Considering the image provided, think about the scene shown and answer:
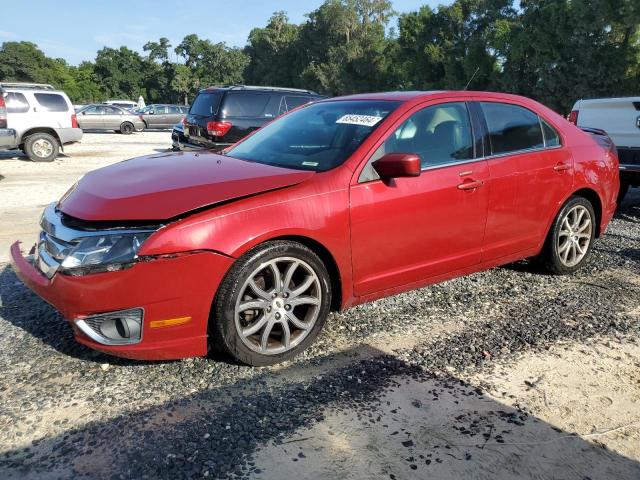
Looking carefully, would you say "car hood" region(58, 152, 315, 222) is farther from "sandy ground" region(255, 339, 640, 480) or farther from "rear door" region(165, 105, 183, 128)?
"rear door" region(165, 105, 183, 128)

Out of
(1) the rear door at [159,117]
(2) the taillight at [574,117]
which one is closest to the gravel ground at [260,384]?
(2) the taillight at [574,117]

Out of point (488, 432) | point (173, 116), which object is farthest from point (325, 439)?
point (173, 116)

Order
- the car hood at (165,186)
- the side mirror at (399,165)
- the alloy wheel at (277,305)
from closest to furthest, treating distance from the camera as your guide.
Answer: the car hood at (165,186), the alloy wheel at (277,305), the side mirror at (399,165)

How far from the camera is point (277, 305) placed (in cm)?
315

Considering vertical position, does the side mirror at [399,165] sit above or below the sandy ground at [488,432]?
above

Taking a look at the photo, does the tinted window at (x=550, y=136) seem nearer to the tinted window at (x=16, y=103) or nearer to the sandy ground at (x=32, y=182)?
the sandy ground at (x=32, y=182)

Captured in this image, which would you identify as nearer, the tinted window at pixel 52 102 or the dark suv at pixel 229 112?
the dark suv at pixel 229 112

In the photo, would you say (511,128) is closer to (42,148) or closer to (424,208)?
(424,208)

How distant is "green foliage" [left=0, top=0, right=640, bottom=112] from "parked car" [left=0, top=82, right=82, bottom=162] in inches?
1038

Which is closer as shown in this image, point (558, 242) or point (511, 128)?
point (511, 128)

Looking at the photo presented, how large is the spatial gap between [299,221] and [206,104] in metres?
9.00

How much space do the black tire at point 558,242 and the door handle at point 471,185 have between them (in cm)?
117

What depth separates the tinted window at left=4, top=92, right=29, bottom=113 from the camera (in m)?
12.6

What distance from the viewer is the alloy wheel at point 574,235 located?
4792mm
